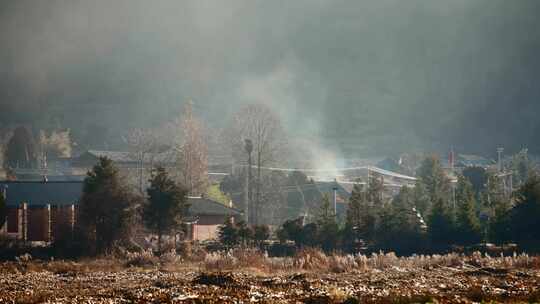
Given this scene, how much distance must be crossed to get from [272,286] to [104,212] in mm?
17176

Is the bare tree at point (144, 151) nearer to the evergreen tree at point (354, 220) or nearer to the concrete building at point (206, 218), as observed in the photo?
the concrete building at point (206, 218)

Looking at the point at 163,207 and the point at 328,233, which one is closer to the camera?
the point at 163,207

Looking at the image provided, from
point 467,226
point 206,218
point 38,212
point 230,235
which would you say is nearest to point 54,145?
point 206,218

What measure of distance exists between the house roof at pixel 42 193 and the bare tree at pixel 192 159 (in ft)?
42.6

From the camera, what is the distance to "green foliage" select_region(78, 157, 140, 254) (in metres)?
35.4

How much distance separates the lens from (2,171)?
75312mm

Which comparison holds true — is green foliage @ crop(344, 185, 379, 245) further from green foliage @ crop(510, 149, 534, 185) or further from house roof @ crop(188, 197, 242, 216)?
green foliage @ crop(510, 149, 534, 185)

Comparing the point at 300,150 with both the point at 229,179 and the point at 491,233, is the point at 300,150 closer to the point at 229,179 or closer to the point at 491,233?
the point at 229,179

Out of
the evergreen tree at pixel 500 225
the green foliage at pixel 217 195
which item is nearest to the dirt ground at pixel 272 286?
the evergreen tree at pixel 500 225

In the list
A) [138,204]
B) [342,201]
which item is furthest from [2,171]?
[138,204]

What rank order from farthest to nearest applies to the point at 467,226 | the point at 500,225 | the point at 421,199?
1. the point at 421,199
2. the point at 467,226
3. the point at 500,225

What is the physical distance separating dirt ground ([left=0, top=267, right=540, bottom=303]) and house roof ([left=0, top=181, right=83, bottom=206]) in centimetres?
1483

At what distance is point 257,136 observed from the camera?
6122 centimetres

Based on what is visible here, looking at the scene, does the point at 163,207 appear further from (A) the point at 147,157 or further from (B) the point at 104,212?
(A) the point at 147,157
